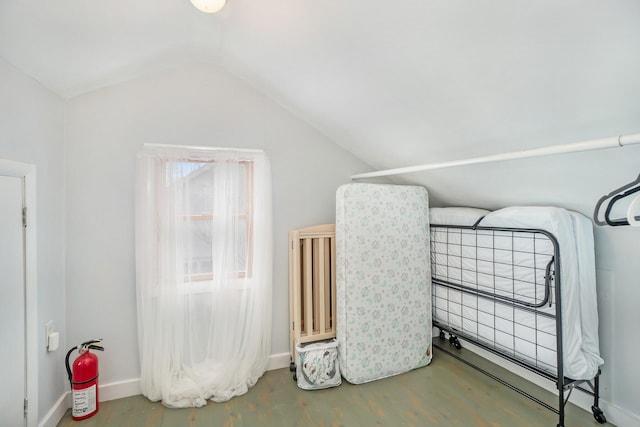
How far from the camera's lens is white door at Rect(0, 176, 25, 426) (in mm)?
1559

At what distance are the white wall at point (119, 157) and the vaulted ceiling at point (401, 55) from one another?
17cm

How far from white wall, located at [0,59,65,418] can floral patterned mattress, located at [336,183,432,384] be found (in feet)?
6.41

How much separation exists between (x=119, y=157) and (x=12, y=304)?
112 cm

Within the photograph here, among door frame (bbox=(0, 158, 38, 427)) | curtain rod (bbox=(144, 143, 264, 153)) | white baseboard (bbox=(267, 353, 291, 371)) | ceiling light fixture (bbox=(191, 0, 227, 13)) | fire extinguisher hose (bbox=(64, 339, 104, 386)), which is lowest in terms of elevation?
white baseboard (bbox=(267, 353, 291, 371))

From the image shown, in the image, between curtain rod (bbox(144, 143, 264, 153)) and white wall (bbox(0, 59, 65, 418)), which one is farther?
curtain rod (bbox(144, 143, 264, 153))

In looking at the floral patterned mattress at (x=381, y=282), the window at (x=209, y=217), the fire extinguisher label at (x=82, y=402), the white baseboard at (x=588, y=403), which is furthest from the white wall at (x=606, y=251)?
the fire extinguisher label at (x=82, y=402)

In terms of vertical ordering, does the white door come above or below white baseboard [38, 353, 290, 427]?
above

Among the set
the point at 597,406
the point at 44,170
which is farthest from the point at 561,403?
the point at 44,170

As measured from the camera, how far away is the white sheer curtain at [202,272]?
2.27 metres

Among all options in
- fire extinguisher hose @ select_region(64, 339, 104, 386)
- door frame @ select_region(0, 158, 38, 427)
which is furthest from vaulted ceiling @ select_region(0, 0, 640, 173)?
fire extinguisher hose @ select_region(64, 339, 104, 386)

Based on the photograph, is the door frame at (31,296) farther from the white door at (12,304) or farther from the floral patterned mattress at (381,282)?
the floral patterned mattress at (381,282)

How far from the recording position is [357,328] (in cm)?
254

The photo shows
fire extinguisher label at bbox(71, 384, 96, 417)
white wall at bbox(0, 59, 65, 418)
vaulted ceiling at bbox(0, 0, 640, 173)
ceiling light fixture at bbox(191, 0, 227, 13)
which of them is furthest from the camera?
fire extinguisher label at bbox(71, 384, 96, 417)

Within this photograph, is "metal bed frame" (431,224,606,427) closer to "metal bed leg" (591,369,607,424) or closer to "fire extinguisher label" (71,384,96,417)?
"metal bed leg" (591,369,607,424)
